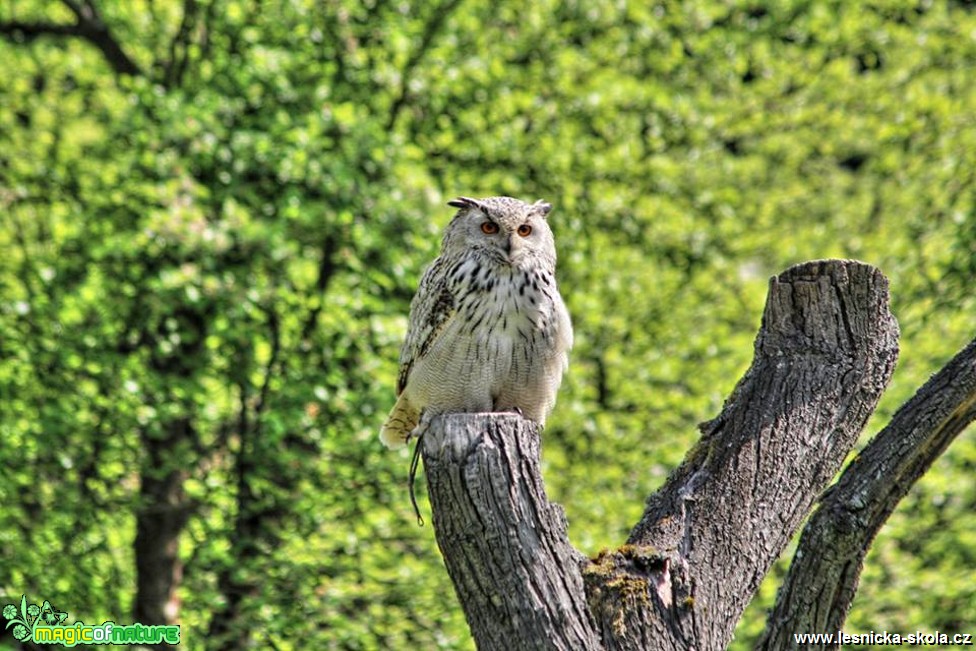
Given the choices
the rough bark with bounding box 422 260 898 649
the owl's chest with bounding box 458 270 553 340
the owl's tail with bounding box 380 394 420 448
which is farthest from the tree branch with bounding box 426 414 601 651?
the owl's tail with bounding box 380 394 420 448

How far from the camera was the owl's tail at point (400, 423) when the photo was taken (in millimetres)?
5062

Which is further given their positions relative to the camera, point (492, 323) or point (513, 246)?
point (513, 246)

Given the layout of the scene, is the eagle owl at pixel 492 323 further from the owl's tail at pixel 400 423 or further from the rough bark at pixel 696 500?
the rough bark at pixel 696 500

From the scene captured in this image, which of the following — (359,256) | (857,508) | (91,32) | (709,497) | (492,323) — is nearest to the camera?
(857,508)

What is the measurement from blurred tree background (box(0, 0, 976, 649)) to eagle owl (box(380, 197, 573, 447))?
107 inches

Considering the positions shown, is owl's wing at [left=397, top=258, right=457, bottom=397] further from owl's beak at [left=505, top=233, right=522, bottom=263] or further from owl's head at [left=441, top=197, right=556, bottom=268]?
owl's beak at [left=505, top=233, right=522, bottom=263]

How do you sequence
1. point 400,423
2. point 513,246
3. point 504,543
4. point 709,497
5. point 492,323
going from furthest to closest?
point 400,423 → point 513,246 → point 492,323 → point 709,497 → point 504,543

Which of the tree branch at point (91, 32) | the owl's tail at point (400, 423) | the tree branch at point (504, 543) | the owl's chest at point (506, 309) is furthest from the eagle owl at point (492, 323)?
the tree branch at point (91, 32)

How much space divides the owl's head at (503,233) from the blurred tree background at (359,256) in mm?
2672

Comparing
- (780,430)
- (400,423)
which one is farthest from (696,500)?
(400,423)

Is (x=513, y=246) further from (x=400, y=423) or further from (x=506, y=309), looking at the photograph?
(x=400, y=423)

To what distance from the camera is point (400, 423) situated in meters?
5.21

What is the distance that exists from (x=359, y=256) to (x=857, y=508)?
16.6ft

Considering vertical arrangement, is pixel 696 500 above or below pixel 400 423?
below
